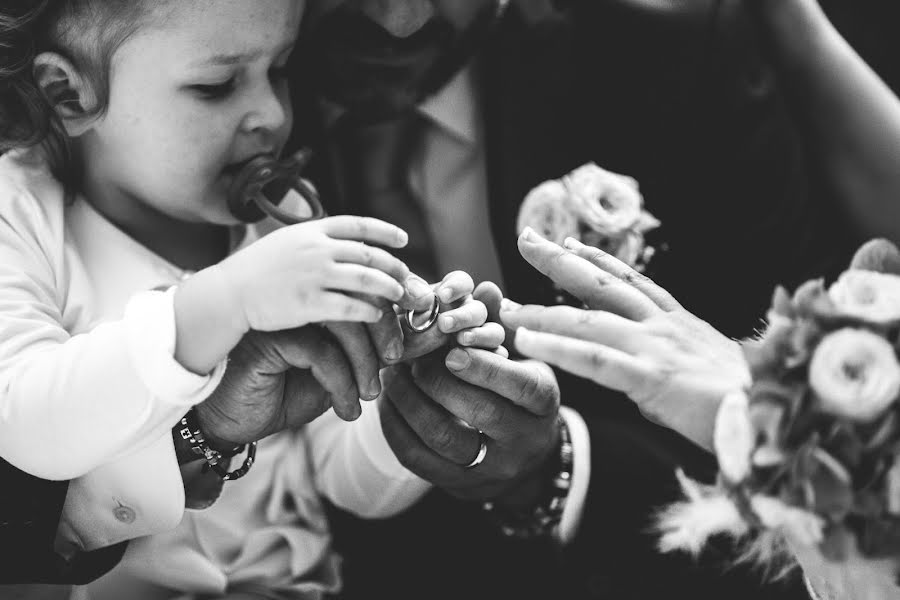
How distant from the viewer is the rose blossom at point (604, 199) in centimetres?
114

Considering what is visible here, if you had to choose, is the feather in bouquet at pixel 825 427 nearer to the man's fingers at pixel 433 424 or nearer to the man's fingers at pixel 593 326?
the man's fingers at pixel 593 326

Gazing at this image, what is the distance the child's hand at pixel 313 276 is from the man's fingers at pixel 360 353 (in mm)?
68

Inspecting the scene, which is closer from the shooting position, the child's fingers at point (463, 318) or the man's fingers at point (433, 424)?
the child's fingers at point (463, 318)

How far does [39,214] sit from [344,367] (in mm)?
431

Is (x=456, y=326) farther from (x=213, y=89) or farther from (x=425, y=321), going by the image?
(x=213, y=89)

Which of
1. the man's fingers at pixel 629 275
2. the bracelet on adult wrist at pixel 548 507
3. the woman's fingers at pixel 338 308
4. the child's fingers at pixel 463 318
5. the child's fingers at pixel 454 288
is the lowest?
the bracelet on adult wrist at pixel 548 507

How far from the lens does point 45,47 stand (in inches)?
39.4

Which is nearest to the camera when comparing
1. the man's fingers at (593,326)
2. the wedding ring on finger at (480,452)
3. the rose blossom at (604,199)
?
the man's fingers at (593,326)

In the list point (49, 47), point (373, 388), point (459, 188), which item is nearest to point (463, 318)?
point (373, 388)

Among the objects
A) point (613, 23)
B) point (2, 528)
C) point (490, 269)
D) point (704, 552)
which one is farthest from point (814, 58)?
point (2, 528)

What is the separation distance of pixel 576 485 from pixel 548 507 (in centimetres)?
5

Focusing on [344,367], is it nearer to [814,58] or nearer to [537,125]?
[537,125]

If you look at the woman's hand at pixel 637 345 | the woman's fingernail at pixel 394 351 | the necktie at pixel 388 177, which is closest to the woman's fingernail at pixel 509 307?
the woman's hand at pixel 637 345

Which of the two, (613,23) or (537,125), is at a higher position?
(613,23)
